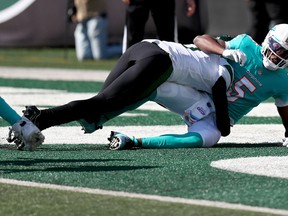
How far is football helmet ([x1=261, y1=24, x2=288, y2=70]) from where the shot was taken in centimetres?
752

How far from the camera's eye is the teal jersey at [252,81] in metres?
7.76

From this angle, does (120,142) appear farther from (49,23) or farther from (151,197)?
(49,23)

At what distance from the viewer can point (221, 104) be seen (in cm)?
767

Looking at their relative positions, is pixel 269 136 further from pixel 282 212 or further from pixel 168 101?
pixel 282 212

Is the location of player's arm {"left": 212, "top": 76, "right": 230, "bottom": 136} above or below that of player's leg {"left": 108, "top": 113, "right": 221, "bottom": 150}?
above

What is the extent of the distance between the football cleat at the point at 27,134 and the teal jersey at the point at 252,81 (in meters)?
1.56

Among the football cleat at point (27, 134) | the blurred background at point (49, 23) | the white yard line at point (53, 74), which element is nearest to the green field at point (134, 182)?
the football cleat at point (27, 134)

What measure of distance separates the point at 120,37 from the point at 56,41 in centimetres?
117

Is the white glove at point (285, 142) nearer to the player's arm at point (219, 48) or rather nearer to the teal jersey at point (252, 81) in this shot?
the teal jersey at point (252, 81)

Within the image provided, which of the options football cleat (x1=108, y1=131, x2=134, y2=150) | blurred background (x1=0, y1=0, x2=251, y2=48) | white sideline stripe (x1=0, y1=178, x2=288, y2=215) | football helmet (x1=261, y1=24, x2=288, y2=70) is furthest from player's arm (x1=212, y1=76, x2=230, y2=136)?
blurred background (x1=0, y1=0, x2=251, y2=48)

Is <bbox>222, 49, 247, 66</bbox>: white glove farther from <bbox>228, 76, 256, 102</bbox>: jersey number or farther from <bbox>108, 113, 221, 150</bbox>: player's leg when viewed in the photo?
<bbox>108, 113, 221, 150</bbox>: player's leg

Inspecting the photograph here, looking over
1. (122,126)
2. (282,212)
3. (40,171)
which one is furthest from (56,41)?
(282,212)

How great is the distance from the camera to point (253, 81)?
7793 millimetres

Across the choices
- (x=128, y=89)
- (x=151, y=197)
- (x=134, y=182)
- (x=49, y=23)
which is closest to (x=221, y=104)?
(x=128, y=89)
